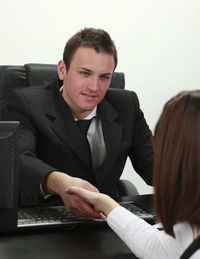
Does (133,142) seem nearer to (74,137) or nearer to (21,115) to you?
(74,137)

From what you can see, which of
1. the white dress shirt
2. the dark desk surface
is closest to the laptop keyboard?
the dark desk surface

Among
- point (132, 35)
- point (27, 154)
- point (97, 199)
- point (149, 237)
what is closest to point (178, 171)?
point (149, 237)

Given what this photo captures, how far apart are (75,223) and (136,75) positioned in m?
2.30

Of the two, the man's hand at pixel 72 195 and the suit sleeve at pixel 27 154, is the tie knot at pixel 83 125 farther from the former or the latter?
the man's hand at pixel 72 195

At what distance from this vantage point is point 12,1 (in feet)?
10.5

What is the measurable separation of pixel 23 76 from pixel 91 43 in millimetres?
383

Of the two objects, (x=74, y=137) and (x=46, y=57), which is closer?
(x=74, y=137)

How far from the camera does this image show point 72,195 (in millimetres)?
1457

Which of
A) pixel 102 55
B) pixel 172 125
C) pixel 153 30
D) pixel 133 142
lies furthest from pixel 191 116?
pixel 153 30

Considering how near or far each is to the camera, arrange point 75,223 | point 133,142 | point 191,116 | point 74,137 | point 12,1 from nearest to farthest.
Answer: point 191,116, point 75,223, point 74,137, point 133,142, point 12,1

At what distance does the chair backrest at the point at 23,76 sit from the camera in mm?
2180

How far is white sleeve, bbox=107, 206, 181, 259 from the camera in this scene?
3.46ft

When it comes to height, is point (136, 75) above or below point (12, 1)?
below

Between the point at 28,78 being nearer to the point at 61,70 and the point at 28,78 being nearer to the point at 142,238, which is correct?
the point at 61,70
